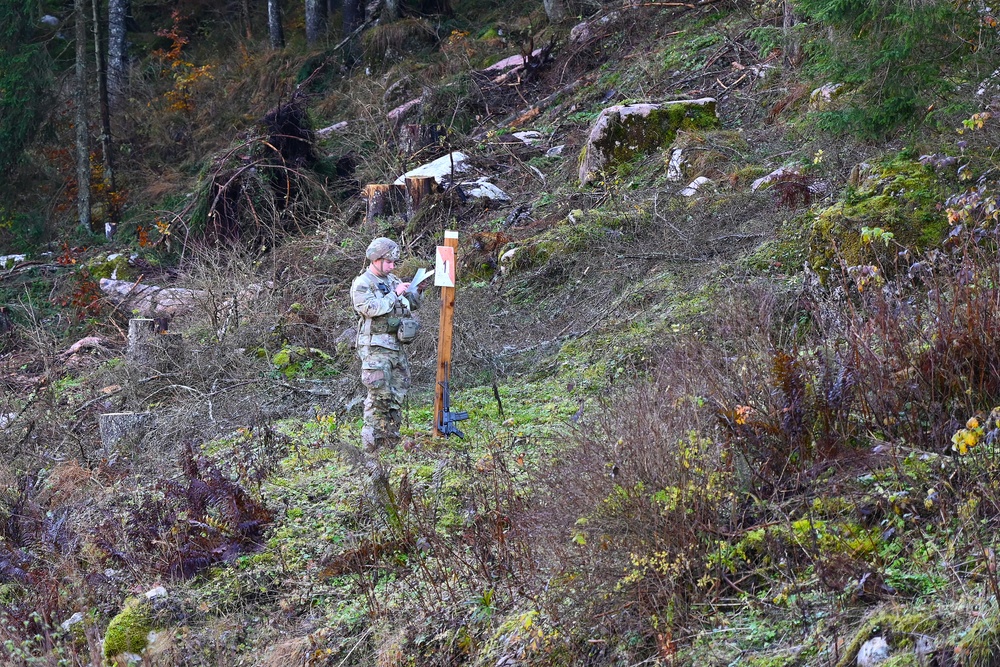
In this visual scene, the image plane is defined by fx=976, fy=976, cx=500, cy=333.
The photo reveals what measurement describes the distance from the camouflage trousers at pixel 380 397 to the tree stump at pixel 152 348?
3.51 meters

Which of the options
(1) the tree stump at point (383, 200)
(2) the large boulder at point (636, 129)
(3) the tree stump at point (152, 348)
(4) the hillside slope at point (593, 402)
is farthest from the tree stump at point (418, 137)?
(3) the tree stump at point (152, 348)

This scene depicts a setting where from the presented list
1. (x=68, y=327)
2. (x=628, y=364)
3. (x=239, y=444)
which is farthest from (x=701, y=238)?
(x=68, y=327)

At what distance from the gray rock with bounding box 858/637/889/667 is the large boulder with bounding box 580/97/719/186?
9783mm

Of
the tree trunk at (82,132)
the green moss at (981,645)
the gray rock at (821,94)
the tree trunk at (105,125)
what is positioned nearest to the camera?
the green moss at (981,645)

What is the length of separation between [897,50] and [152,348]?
25.6 feet

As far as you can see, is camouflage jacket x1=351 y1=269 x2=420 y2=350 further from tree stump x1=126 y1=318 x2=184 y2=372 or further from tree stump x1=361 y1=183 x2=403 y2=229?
tree stump x1=361 y1=183 x2=403 y2=229

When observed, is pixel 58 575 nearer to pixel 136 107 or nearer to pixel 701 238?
pixel 701 238

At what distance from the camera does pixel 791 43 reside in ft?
44.2

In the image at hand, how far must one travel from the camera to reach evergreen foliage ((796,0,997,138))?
22.5 feet

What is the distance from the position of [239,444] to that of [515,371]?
269cm

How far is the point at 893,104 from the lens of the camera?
24.5ft

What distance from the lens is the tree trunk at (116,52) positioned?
22266 millimetres

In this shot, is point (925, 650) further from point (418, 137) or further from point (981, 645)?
point (418, 137)

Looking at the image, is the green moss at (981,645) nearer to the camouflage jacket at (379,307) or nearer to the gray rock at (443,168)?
the camouflage jacket at (379,307)
